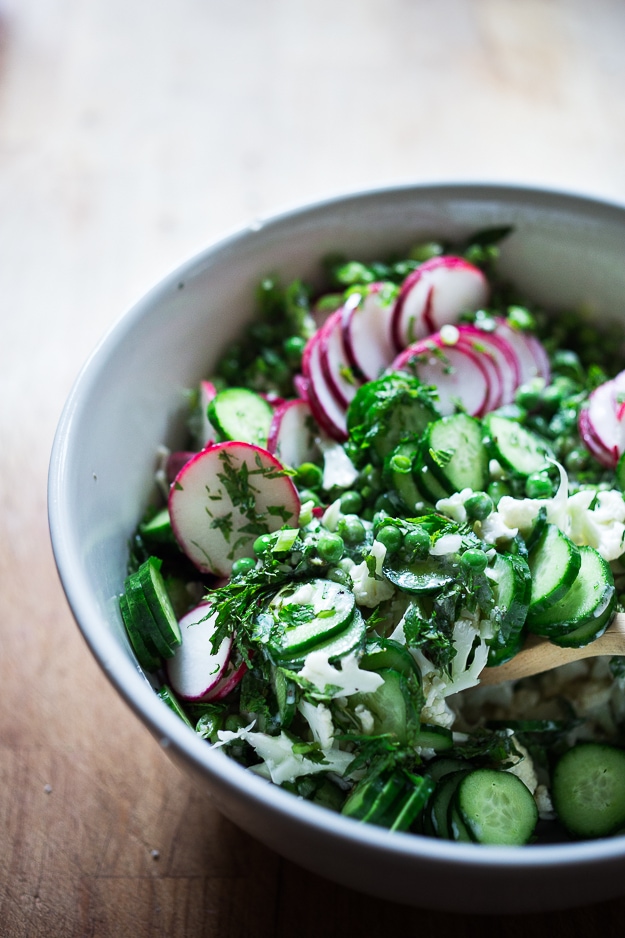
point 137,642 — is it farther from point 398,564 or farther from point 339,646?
point 398,564

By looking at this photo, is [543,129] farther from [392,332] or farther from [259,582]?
[259,582]

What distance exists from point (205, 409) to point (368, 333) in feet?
1.64

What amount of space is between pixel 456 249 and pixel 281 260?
549 millimetres

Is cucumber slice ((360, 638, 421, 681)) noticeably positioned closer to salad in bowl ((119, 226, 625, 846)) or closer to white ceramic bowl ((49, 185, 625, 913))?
salad in bowl ((119, 226, 625, 846))

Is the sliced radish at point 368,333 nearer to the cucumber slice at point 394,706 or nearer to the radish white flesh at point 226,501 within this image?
the radish white flesh at point 226,501

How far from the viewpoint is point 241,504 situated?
1942 mm

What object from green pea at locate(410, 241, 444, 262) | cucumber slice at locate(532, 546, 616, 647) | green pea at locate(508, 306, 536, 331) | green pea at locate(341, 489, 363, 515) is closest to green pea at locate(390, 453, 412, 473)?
green pea at locate(341, 489, 363, 515)

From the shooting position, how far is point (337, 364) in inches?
88.4

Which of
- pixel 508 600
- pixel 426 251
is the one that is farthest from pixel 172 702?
pixel 426 251

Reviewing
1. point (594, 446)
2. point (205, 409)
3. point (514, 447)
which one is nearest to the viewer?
point (514, 447)

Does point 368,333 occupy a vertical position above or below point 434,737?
above

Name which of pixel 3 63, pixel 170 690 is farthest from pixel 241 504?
pixel 3 63

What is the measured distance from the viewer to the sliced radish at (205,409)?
7.11ft

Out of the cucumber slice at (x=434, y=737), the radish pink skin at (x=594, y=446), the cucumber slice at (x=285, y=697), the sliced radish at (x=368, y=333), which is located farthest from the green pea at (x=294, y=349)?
the cucumber slice at (x=434, y=737)
